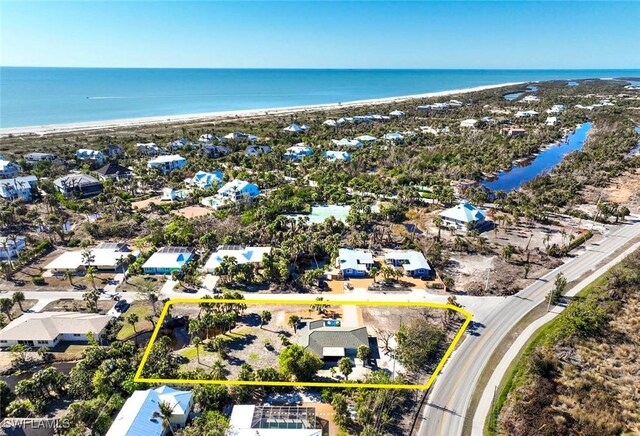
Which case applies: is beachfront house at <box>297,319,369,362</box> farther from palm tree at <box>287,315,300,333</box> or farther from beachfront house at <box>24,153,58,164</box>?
beachfront house at <box>24,153,58,164</box>

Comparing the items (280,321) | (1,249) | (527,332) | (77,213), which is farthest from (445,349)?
(77,213)

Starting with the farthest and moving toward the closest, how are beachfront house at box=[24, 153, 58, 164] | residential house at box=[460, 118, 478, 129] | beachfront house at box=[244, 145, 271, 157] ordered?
residential house at box=[460, 118, 478, 129]
beachfront house at box=[244, 145, 271, 157]
beachfront house at box=[24, 153, 58, 164]

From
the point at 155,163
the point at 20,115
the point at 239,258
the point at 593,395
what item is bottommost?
the point at 593,395

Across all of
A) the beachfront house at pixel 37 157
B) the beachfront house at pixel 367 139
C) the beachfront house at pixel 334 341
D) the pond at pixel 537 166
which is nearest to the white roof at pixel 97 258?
the beachfront house at pixel 334 341

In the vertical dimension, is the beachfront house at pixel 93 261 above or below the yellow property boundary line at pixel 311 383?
above

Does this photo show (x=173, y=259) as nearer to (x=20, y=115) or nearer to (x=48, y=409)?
(x=48, y=409)

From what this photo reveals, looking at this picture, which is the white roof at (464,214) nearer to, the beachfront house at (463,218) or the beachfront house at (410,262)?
the beachfront house at (463,218)

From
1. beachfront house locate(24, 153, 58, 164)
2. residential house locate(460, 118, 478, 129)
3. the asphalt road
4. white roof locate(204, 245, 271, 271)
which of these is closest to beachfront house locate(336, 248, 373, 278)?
white roof locate(204, 245, 271, 271)
